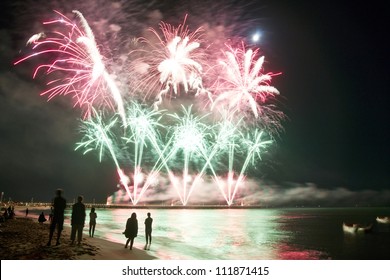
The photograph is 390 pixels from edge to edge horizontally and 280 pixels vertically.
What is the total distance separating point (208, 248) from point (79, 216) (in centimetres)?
1144

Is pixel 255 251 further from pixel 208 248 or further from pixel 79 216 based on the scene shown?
pixel 79 216

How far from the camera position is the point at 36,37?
1730 centimetres
